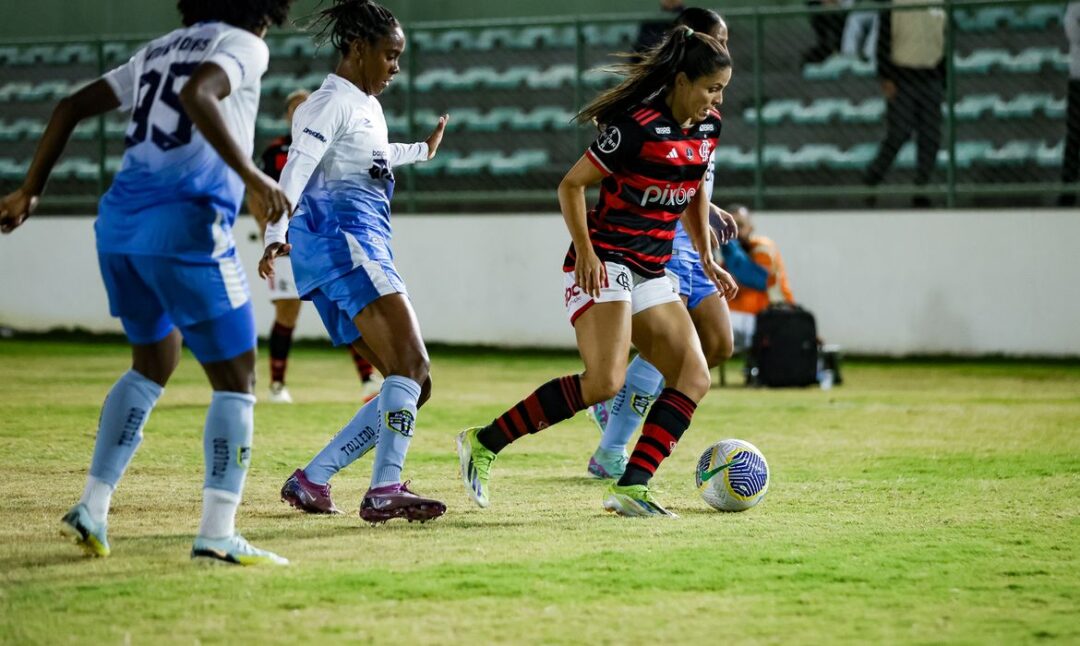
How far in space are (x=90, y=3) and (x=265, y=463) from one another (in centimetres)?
1676

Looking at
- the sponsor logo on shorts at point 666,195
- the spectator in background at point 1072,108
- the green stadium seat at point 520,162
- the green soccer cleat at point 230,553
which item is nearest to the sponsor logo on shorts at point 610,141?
the sponsor logo on shorts at point 666,195

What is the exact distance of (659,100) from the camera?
702cm

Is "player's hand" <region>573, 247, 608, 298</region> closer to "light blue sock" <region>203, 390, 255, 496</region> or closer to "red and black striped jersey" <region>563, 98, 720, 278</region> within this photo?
"red and black striped jersey" <region>563, 98, 720, 278</region>

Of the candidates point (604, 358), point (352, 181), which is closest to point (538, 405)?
point (604, 358)

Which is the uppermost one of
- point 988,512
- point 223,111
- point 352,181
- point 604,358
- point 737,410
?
point 223,111

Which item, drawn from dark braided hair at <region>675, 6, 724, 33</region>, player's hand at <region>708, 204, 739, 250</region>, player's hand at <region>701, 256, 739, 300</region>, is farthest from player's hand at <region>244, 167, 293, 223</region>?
player's hand at <region>708, 204, 739, 250</region>

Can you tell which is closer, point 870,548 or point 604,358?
point 870,548

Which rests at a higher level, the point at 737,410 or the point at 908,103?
the point at 908,103

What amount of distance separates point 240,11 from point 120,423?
5.14 feet

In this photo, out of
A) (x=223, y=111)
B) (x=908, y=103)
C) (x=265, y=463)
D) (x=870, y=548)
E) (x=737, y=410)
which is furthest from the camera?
(x=908, y=103)

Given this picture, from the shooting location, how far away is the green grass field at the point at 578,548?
16.0ft

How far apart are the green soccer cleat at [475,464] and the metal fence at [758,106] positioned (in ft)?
33.8

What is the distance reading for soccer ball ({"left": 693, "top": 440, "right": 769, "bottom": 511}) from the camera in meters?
7.19

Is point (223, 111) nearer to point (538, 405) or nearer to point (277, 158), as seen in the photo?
point (538, 405)
